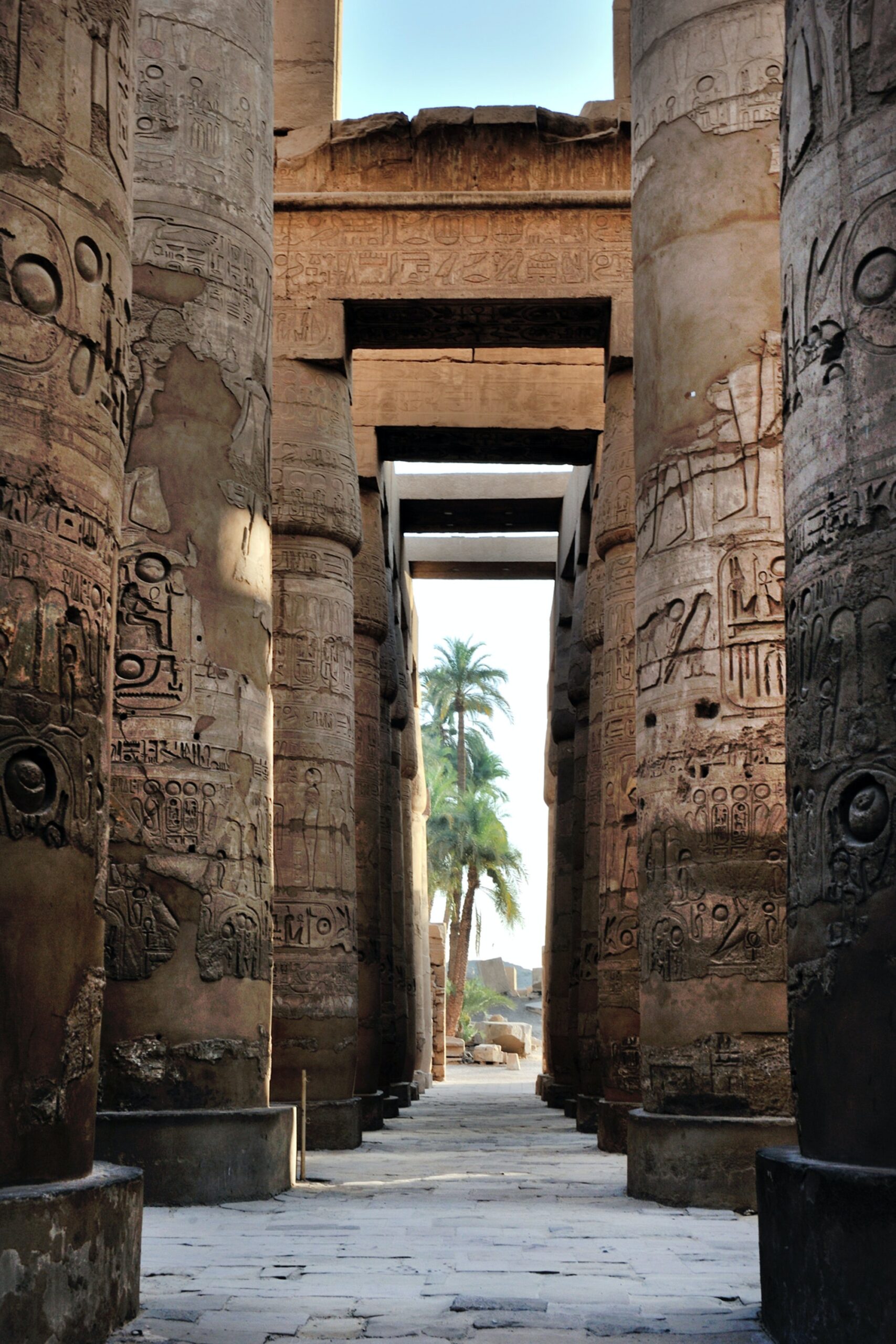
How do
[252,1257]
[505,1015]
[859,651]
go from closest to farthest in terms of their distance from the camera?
[859,651] → [252,1257] → [505,1015]

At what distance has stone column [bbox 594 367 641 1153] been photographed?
9.93 meters

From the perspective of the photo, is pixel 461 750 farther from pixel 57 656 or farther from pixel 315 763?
pixel 57 656

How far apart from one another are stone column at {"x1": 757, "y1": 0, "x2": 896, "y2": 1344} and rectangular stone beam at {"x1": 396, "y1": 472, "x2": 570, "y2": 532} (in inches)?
522

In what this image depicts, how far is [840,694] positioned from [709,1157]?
143 inches

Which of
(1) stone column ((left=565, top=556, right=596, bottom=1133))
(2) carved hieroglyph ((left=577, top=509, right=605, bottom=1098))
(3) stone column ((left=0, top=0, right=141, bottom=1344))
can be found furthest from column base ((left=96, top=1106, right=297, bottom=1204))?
(1) stone column ((left=565, top=556, right=596, bottom=1133))

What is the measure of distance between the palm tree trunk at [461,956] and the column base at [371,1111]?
765 inches

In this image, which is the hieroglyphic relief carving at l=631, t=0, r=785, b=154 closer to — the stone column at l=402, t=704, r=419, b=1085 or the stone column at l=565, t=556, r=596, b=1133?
the stone column at l=565, t=556, r=596, b=1133

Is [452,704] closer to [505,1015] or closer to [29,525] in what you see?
[505,1015]

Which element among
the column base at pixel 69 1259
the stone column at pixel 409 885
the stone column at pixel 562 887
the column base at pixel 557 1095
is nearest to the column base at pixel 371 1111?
the stone column at pixel 562 887

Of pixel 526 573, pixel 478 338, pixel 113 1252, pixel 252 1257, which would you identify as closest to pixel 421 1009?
pixel 526 573

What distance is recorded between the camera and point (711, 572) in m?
7.14

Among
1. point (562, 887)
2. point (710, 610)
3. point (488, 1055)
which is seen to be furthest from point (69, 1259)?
point (488, 1055)

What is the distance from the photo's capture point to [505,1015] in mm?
44219

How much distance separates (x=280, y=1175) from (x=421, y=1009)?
50.1ft
